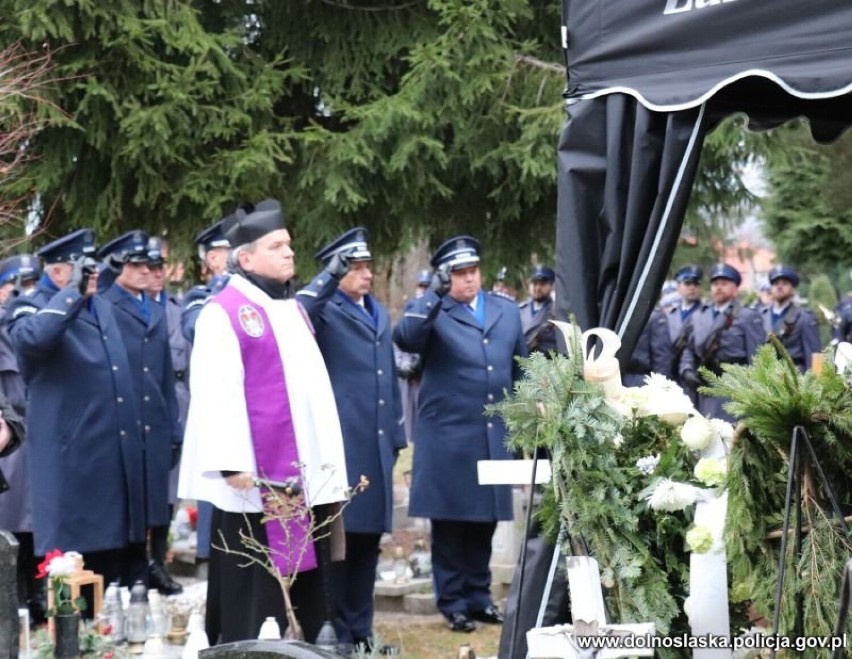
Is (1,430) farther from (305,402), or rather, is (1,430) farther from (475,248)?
(475,248)

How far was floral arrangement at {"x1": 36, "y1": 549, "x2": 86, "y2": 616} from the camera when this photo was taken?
21.5 feet

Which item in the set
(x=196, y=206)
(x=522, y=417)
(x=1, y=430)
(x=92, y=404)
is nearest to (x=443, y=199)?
(x=196, y=206)

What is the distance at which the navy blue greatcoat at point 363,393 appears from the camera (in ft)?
26.4

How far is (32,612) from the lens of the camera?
28.6 feet

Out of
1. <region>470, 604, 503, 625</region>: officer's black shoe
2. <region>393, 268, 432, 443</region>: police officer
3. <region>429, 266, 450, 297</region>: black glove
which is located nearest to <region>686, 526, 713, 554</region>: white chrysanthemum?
<region>429, 266, 450, 297</region>: black glove

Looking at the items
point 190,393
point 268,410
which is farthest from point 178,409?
point 268,410

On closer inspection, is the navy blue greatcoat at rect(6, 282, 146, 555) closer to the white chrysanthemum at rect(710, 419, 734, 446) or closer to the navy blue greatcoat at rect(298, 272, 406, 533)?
the navy blue greatcoat at rect(298, 272, 406, 533)

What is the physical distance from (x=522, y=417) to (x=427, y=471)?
422cm

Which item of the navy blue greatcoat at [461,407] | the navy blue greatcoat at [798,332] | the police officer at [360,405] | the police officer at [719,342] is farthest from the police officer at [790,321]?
the police officer at [360,405]

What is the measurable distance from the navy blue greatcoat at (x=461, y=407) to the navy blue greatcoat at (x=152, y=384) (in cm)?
155

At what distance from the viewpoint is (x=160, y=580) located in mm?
9477

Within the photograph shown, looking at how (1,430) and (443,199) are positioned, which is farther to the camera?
(443,199)

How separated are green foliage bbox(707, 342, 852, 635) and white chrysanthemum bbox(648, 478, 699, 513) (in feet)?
0.76

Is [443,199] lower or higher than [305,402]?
higher
